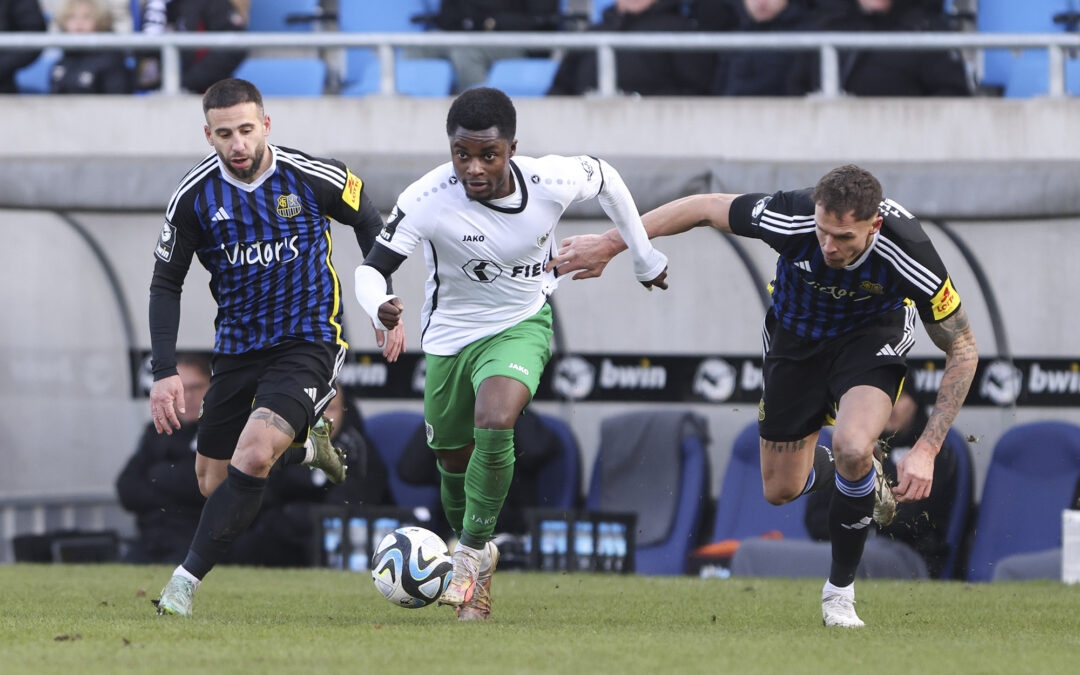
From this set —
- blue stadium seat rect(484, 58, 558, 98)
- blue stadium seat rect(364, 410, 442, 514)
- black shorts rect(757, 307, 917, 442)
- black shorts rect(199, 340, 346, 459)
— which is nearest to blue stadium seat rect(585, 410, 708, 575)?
blue stadium seat rect(364, 410, 442, 514)

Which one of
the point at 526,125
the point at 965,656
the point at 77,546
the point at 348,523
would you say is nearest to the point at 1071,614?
the point at 965,656

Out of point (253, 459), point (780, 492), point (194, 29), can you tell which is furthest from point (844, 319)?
point (194, 29)

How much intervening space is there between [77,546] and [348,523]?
2.14 m

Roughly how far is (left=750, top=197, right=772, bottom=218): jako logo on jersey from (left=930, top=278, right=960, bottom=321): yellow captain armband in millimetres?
766

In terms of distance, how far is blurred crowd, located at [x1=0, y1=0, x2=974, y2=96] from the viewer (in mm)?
11773

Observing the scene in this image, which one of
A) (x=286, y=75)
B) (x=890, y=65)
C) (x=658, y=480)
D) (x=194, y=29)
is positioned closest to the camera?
(x=658, y=480)

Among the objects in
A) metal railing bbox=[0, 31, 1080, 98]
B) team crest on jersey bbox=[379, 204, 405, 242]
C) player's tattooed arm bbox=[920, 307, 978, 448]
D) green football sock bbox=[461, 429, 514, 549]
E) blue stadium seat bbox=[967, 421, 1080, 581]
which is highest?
metal railing bbox=[0, 31, 1080, 98]

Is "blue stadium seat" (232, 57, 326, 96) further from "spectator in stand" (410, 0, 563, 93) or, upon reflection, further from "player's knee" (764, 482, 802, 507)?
"player's knee" (764, 482, 802, 507)

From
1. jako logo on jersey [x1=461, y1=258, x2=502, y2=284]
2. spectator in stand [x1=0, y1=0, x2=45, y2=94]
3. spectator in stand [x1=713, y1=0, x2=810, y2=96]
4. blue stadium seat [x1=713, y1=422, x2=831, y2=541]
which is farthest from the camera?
spectator in stand [x1=0, y1=0, x2=45, y2=94]

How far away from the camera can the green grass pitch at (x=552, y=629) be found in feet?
16.8

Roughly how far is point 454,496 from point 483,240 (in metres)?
1.24

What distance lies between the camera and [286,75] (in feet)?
43.7

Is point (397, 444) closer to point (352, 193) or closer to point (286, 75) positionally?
point (286, 75)

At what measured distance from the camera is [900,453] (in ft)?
32.6
